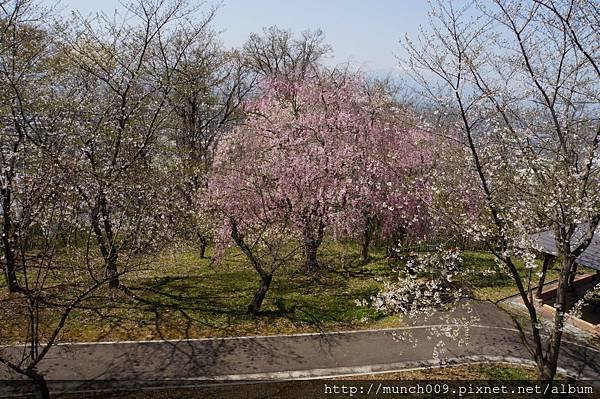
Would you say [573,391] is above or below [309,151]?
below

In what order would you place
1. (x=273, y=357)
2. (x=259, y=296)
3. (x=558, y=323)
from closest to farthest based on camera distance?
(x=558, y=323), (x=273, y=357), (x=259, y=296)

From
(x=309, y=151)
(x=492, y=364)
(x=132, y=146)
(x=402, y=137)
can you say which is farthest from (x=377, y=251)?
(x=132, y=146)

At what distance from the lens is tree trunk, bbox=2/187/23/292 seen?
11332 mm

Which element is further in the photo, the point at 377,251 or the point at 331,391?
the point at 377,251

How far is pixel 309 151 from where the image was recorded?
1723cm

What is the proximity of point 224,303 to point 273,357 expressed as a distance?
4.03 metres

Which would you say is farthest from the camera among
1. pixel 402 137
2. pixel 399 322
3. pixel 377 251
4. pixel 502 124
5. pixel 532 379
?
pixel 377 251

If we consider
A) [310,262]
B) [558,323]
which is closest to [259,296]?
[310,262]

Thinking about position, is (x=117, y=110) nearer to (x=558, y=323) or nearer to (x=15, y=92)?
(x=15, y=92)

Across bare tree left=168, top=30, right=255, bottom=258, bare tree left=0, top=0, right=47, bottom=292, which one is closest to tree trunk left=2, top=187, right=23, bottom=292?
bare tree left=0, top=0, right=47, bottom=292

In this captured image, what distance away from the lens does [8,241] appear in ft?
33.6

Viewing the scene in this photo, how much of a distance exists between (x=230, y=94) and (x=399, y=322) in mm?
21682

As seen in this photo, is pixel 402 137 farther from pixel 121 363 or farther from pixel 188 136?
pixel 121 363

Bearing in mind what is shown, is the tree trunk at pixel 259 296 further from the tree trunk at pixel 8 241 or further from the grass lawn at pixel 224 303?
the tree trunk at pixel 8 241
